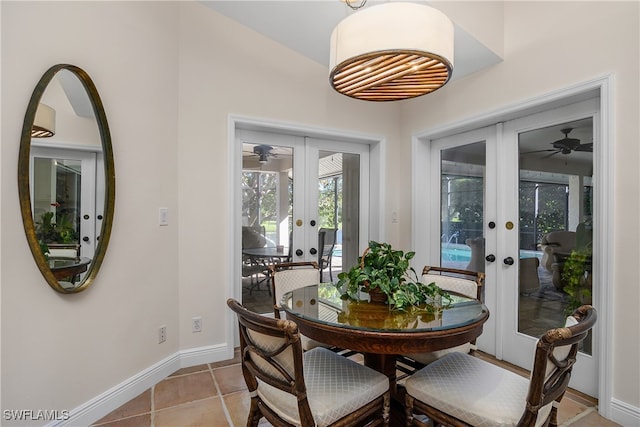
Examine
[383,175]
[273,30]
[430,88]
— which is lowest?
[383,175]

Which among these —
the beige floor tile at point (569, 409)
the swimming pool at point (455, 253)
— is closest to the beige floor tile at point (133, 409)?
the beige floor tile at point (569, 409)

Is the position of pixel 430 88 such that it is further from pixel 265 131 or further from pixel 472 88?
pixel 265 131

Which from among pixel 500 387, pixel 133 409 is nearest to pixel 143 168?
pixel 133 409

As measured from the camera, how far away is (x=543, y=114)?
8.59 feet

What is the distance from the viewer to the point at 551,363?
48.2 inches

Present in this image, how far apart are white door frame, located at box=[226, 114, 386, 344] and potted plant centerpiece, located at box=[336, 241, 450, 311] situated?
1370 millimetres

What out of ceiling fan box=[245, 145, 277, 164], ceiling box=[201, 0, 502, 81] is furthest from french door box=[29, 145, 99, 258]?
ceiling box=[201, 0, 502, 81]

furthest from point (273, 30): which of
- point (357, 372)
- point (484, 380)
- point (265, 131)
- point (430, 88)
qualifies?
point (484, 380)

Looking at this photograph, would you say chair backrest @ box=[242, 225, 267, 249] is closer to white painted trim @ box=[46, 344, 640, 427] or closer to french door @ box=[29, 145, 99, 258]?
white painted trim @ box=[46, 344, 640, 427]

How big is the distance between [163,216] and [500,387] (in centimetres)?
238

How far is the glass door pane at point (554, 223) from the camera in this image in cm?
242

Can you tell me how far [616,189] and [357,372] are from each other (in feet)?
6.33

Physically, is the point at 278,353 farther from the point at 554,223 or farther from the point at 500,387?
the point at 554,223

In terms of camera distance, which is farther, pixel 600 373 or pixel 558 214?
pixel 558 214
